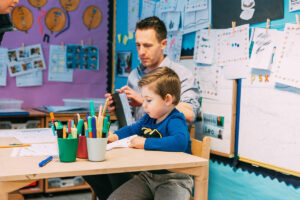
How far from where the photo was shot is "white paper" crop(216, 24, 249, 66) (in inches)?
63.2

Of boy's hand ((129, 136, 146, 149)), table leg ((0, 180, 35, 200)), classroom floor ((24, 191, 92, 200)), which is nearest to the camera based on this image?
table leg ((0, 180, 35, 200))

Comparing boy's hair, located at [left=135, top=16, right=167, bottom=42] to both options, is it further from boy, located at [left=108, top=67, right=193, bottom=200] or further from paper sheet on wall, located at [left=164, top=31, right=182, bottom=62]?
boy, located at [left=108, top=67, right=193, bottom=200]

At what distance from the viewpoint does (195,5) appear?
1.97 meters

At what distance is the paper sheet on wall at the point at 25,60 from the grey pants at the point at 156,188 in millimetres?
1865

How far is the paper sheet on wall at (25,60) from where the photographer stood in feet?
9.21

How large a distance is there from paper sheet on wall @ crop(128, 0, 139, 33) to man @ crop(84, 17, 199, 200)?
876mm

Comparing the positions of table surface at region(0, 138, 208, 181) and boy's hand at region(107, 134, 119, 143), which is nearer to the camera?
table surface at region(0, 138, 208, 181)

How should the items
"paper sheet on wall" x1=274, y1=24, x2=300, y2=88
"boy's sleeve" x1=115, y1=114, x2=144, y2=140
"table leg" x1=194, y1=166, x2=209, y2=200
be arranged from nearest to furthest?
1. "table leg" x1=194, y1=166, x2=209, y2=200
2. "paper sheet on wall" x1=274, y1=24, x2=300, y2=88
3. "boy's sleeve" x1=115, y1=114, x2=144, y2=140

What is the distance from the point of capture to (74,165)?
3.17ft

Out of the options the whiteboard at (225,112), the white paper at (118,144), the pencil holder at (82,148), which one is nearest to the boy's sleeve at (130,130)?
the white paper at (118,144)

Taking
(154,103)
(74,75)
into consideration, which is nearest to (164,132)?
(154,103)

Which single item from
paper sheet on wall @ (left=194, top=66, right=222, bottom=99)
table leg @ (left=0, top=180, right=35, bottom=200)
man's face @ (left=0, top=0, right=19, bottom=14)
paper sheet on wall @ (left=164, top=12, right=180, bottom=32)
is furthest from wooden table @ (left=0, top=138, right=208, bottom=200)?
paper sheet on wall @ (left=164, top=12, right=180, bottom=32)

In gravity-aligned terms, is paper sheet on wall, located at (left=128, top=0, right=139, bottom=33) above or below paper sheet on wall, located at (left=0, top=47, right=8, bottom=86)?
above

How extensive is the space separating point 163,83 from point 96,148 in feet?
1.43
